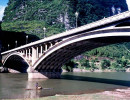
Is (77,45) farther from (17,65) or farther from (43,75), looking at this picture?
(17,65)

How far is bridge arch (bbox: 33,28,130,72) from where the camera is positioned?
3256 centimetres

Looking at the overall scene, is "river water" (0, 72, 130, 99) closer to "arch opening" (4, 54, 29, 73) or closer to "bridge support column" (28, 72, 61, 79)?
"bridge support column" (28, 72, 61, 79)

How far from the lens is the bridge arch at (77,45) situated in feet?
107

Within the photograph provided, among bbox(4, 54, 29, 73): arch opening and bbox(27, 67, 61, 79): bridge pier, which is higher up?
bbox(4, 54, 29, 73): arch opening

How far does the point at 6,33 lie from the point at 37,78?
8201 cm

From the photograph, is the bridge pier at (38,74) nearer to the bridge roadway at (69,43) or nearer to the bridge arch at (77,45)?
the bridge roadway at (69,43)

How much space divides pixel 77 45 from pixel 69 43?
3.52 m

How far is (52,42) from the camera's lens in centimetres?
4794

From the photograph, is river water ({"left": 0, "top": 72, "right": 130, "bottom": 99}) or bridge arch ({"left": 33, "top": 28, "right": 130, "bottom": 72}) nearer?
river water ({"left": 0, "top": 72, "right": 130, "bottom": 99})

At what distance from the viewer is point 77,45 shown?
1742 inches

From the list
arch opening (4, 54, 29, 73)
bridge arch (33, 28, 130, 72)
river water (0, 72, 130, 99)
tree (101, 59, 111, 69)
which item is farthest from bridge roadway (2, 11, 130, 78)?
tree (101, 59, 111, 69)

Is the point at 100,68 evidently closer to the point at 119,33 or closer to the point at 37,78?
the point at 37,78

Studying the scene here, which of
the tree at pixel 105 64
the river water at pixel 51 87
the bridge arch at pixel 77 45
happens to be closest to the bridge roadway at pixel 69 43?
the bridge arch at pixel 77 45

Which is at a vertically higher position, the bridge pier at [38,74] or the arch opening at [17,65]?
the arch opening at [17,65]
